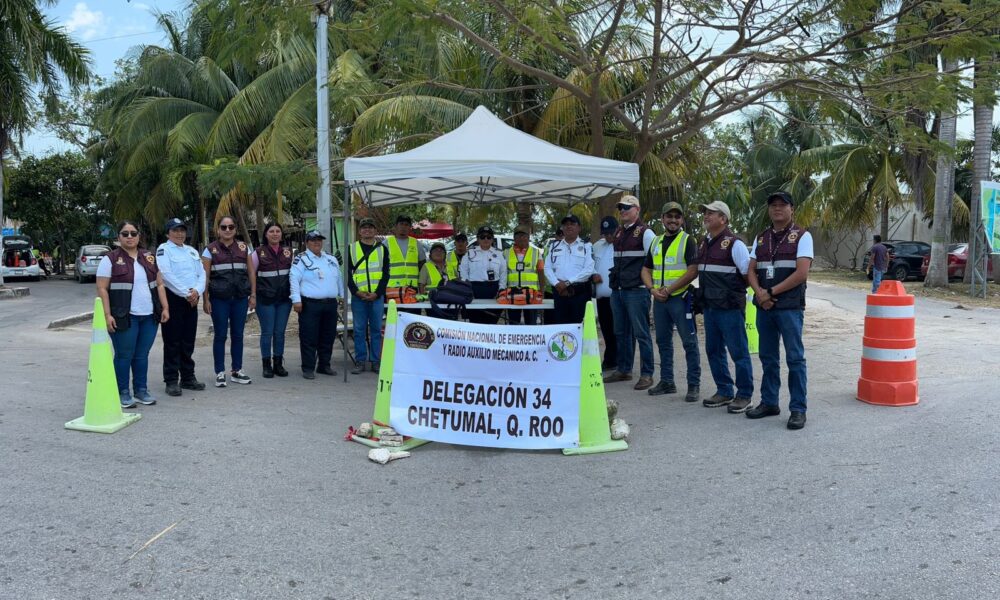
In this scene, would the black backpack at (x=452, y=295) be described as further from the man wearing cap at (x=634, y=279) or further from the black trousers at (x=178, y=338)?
the black trousers at (x=178, y=338)

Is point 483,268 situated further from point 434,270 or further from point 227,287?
point 227,287

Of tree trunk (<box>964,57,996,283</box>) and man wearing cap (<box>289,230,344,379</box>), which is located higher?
tree trunk (<box>964,57,996,283</box>)

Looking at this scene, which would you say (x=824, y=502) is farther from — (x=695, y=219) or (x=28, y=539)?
(x=695, y=219)

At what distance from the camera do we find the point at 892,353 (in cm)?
681

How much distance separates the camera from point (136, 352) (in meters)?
6.97

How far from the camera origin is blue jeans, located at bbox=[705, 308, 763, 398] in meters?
6.71

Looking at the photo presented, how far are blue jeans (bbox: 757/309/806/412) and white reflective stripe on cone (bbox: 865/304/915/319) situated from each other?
3.63 feet

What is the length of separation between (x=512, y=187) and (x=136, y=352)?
5.00 metres

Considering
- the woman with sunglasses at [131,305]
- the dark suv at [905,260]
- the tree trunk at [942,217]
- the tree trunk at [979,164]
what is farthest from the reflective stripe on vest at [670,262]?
the dark suv at [905,260]

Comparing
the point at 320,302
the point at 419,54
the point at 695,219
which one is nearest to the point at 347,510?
the point at 320,302

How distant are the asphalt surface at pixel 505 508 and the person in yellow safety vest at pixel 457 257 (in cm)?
403

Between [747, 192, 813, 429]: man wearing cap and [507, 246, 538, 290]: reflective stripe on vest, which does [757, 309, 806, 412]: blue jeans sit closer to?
[747, 192, 813, 429]: man wearing cap

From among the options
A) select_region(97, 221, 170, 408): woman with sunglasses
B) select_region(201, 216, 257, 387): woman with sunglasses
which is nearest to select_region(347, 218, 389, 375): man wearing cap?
select_region(201, 216, 257, 387): woman with sunglasses

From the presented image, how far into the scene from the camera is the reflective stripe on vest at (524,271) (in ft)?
31.9
